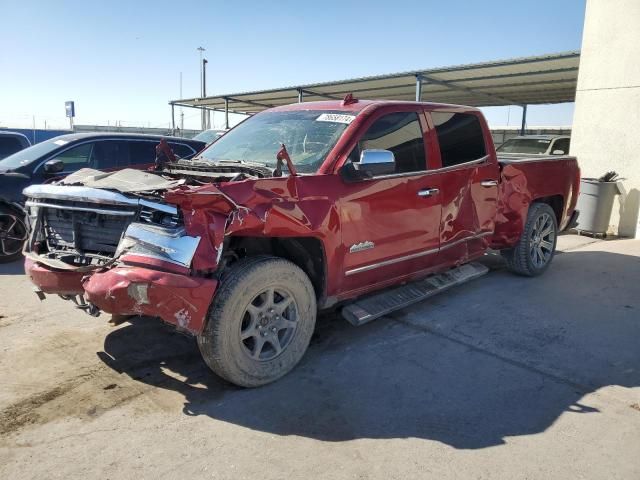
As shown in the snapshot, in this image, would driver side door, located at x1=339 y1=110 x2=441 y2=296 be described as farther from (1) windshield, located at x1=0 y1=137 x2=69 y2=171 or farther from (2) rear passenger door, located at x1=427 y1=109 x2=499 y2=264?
(1) windshield, located at x1=0 y1=137 x2=69 y2=171

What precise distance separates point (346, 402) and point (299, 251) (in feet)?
3.63

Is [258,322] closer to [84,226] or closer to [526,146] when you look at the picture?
[84,226]

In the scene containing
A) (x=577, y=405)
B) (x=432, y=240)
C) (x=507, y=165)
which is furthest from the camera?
(x=507, y=165)

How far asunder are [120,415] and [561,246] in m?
7.54

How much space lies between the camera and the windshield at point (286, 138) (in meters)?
3.82

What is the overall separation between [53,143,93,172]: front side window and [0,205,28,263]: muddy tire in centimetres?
93

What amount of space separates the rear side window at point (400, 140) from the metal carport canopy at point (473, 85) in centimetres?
830

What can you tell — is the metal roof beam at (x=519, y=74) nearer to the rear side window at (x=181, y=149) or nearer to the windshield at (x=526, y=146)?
the windshield at (x=526, y=146)

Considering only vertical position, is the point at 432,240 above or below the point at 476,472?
above

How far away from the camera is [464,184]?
4734mm

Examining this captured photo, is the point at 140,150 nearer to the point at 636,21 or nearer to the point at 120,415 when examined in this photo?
the point at 120,415

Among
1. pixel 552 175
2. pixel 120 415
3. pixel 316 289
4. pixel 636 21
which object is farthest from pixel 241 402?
pixel 636 21

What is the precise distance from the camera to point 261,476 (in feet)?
7.98

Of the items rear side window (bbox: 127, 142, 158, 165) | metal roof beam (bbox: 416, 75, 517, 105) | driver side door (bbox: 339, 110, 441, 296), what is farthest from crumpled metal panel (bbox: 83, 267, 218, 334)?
metal roof beam (bbox: 416, 75, 517, 105)
